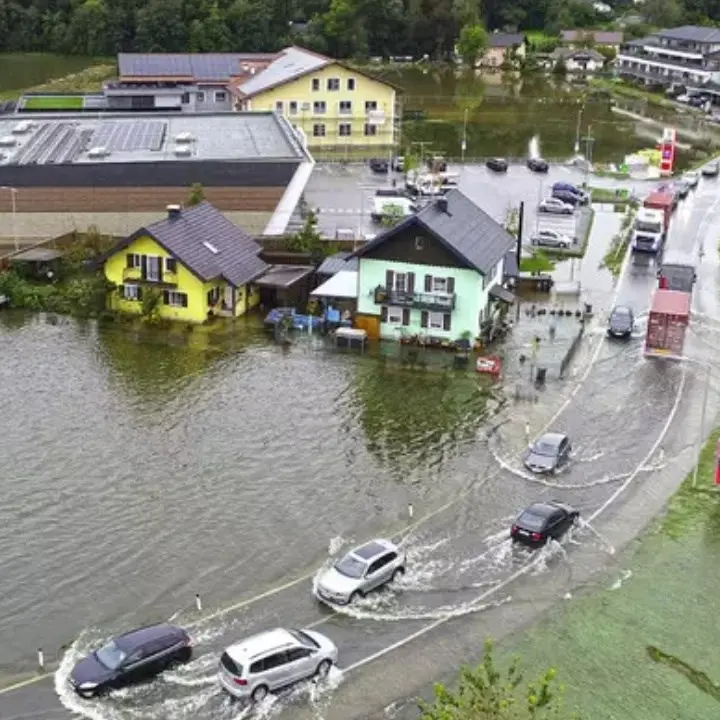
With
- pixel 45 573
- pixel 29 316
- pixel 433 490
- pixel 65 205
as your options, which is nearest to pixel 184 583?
pixel 45 573

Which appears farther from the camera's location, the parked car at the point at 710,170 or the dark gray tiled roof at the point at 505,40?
the dark gray tiled roof at the point at 505,40

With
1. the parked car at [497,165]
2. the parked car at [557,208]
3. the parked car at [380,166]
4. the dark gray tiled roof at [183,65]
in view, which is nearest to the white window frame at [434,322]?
the parked car at [557,208]

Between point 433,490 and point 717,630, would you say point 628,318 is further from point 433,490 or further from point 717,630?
point 717,630

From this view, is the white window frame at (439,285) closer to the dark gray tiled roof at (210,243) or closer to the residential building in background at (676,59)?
the dark gray tiled roof at (210,243)

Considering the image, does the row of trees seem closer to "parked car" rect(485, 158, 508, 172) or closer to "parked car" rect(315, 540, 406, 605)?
"parked car" rect(485, 158, 508, 172)

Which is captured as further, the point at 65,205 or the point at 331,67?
the point at 331,67

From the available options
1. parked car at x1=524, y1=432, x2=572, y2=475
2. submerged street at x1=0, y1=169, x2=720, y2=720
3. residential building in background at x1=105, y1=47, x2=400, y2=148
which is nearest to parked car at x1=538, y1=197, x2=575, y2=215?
submerged street at x1=0, y1=169, x2=720, y2=720

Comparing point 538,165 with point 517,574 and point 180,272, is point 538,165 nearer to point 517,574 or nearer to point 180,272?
point 180,272
